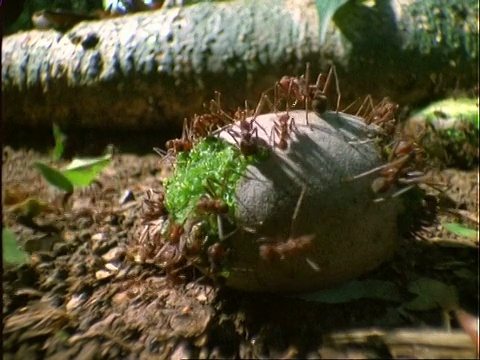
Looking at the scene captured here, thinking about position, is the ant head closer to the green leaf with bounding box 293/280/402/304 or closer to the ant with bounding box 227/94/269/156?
the ant with bounding box 227/94/269/156

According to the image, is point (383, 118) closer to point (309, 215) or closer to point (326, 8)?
point (309, 215)

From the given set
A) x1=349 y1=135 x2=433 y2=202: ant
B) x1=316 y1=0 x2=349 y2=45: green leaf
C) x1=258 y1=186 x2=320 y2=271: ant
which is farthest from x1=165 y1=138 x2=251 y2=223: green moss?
x1=316 y1=0 x2=349 y2=45: green leaf

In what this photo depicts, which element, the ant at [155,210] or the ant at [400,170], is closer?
the ant at [400,170]

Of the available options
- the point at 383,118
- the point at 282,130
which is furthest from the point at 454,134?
the point at 282,130

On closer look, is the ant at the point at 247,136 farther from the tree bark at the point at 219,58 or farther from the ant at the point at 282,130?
the tree bark at the point at 219,58

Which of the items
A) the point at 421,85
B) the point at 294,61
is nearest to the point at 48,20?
the point at 294,61

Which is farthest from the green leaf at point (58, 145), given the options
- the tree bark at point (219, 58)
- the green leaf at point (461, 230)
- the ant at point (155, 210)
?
the green leaf at point (461, 230)
